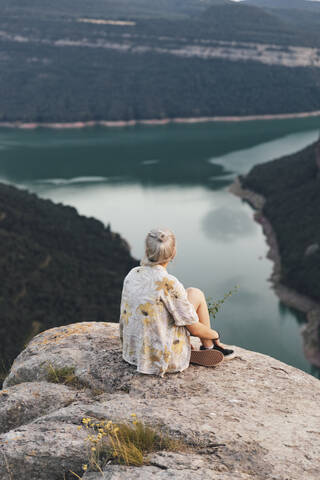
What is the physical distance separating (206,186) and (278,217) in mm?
20473

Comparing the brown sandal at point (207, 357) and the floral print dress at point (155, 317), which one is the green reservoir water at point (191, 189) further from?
the floral print dress at point (155, 317)

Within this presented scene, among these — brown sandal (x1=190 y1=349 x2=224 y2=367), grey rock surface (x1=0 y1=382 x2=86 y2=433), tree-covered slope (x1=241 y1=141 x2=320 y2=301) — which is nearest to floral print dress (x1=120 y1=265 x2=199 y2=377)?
brown sandal (x1=190 y1=349 x2=224 y2=367)

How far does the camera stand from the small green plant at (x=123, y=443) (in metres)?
4.84

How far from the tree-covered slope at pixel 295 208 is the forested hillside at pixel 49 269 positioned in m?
17.4

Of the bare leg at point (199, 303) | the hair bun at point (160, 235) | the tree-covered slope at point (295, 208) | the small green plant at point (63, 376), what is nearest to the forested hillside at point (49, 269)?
the tree-covered slope at point (295, 208)

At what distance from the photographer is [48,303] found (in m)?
37.3

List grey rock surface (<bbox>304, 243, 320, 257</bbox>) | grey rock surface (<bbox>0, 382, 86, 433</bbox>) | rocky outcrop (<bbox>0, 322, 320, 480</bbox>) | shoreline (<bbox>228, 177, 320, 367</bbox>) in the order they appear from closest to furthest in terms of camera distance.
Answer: rocky outcrop (<bbox>0, 322, 320, 480</bbox>), grey rock surface (<bbox>0, 382, 86, 433</bbox>), shoreline (<bbox>228, 177, 320, 367</bbox>), grey rock surface (<bbox>304, 243, 320, 257</bbox>)

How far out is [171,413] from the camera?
18.7ft

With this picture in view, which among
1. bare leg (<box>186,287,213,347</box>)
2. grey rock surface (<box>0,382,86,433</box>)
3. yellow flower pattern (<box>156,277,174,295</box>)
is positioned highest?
yellow flower pattern (<box>156,277,174,295</box>)

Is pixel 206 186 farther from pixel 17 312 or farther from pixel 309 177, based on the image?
pixel 17 312

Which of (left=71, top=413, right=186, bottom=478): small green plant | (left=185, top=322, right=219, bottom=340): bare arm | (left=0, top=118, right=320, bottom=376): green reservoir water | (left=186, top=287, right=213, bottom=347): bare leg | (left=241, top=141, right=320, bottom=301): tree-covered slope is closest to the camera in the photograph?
(left=71, top=413, right=186, bottom=478): small green plant

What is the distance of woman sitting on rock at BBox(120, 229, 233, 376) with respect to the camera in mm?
6527

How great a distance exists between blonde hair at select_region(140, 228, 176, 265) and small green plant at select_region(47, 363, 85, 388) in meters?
1.79

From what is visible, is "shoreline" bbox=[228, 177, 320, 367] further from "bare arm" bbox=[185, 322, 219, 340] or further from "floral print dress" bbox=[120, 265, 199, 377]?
"floral print dress" bbox=[120, 265, 199, 377]
